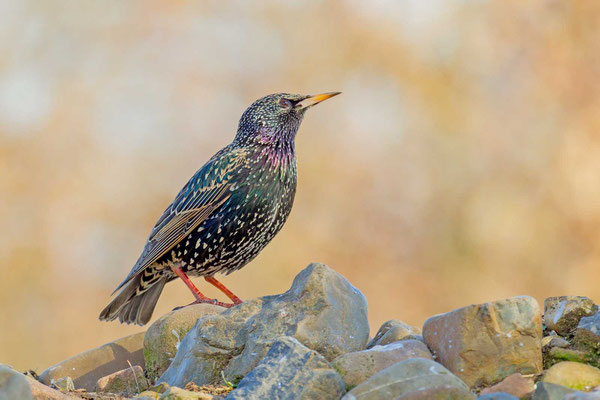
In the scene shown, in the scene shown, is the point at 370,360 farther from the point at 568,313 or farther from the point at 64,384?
the point at 64,384

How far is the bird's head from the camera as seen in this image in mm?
5234

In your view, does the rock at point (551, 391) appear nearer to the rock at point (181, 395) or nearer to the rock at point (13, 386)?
the rock at point (181, 395)

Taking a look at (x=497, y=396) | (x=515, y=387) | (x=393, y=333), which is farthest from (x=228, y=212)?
(x=497, y=396)

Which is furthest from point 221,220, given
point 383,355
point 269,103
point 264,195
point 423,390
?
point 423,390

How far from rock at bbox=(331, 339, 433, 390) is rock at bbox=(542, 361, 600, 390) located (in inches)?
19.4

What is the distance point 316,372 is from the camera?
8.91ft

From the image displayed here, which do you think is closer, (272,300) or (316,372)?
(316,372)

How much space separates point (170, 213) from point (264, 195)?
0.89 m

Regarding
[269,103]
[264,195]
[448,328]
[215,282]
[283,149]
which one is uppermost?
[269,103]

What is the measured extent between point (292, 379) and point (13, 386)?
942 mm

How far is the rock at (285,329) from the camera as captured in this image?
3.22 m

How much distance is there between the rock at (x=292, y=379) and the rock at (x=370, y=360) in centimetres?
9

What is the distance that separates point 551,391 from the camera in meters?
2.43

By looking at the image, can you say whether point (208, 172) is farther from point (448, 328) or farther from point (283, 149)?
point (448, 328)
